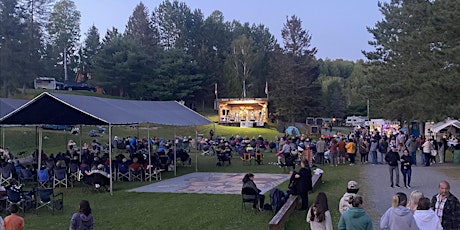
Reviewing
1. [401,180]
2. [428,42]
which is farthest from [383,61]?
[401,180]

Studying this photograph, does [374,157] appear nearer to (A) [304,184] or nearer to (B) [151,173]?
(B) [151,173]

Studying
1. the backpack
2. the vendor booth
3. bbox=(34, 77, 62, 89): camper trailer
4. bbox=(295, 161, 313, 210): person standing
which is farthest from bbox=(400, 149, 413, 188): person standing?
bbox=(34, 77, 62, 89): camper trailer

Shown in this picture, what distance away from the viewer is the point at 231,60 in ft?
218

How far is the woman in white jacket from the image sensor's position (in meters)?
5.83

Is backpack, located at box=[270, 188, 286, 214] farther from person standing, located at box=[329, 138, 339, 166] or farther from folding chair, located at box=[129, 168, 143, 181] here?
person standing, located at box=[329, 138, 339, 166]

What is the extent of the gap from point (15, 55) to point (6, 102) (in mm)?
26021

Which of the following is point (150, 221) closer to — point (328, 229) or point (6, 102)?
point (328, 229)

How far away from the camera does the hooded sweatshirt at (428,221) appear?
5.83 metres

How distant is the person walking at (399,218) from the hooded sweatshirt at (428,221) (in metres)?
0.14

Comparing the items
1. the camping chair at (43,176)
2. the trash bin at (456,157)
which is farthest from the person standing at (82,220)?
the trash bin at (456,157)

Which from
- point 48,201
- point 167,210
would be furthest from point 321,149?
point 48,201

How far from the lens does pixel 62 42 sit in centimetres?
7300

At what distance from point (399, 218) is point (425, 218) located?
13.1 inches

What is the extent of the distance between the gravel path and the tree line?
9.06 feet
